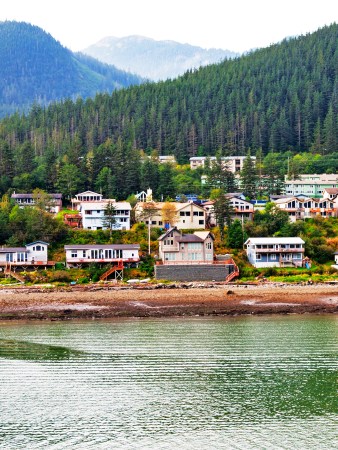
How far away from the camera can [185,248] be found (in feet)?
199

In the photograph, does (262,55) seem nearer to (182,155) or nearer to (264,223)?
(182,155)

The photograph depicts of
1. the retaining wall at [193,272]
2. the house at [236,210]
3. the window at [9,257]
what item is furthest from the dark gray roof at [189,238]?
the window at [9,257]

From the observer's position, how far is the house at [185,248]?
60531 millimetres

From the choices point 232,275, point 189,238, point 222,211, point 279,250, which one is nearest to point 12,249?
point 189,238

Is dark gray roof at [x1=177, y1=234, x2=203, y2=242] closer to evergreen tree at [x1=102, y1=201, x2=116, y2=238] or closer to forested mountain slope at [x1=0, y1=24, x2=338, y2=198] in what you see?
evergreen tree at [x1=102, y1=201, x2=116, y2=238]

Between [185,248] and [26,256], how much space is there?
11.7m

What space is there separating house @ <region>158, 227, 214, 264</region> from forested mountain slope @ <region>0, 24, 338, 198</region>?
986 inches

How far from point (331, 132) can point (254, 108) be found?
12274 mm

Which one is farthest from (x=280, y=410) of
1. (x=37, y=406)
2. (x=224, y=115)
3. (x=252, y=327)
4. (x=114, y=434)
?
(x=224, y=115)

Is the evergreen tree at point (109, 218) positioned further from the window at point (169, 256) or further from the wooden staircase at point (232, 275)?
the wooden staircase at point (232, 275)

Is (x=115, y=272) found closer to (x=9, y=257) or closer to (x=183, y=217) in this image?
(x=9, y=257)

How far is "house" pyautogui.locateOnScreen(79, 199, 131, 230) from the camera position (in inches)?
2628

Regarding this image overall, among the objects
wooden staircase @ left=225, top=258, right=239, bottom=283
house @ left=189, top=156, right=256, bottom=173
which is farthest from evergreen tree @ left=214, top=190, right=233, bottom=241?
house @ left=189, top=156, right=256, bottom=173

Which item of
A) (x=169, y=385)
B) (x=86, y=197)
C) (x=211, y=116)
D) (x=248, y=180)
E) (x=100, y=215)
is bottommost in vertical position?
(x=169, y=385)
